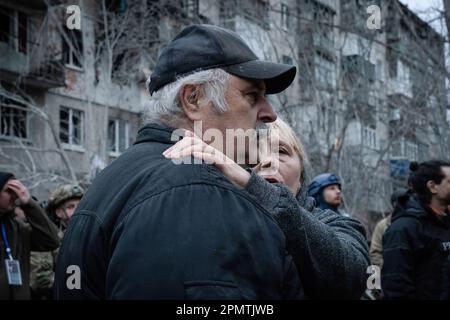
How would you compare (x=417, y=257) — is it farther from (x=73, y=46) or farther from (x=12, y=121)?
(x=12, y=121)

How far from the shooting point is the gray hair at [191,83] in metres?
1.78

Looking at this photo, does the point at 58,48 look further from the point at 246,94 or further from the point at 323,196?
the point at 246,94

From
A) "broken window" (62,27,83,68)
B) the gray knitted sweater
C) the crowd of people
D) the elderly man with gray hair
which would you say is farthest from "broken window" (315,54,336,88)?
the elderly man with gray hair

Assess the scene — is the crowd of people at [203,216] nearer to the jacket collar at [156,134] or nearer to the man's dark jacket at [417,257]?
the jacket collar at [156,134]

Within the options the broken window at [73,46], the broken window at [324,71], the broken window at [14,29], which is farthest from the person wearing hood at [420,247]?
the broken window at [14,29]

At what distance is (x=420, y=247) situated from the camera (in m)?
4.71

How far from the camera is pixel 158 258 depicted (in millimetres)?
1380

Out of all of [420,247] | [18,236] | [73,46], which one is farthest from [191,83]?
[73,46]

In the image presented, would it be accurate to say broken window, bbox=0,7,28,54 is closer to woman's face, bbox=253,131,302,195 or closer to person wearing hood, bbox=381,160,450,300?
person wearing hood, bbox=381,160,450,300

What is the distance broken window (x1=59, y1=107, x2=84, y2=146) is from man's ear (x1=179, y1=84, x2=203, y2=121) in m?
15.9

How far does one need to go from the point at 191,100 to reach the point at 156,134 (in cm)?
14

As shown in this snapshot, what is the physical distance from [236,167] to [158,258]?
0.38 meters

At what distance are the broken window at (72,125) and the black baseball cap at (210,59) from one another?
1579cm

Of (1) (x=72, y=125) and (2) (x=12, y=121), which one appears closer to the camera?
(2) (x=12, y=121)
